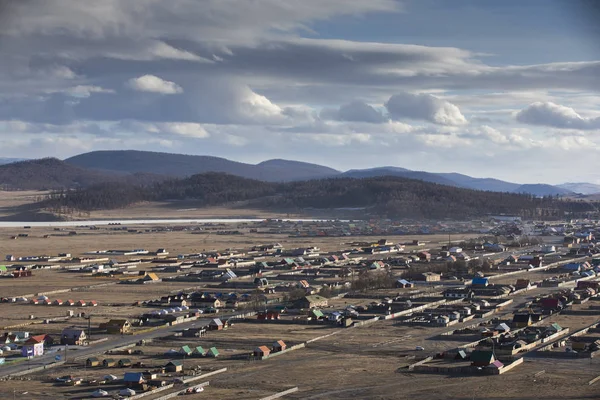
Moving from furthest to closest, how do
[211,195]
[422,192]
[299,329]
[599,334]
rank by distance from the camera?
[211,195] < [422,192] < [299,329] < [599,334]

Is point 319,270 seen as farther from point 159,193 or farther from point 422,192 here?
point 159,193

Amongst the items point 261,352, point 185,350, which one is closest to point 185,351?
point 185,350

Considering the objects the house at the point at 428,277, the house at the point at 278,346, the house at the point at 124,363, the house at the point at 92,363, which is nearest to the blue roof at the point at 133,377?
the house at the point at 124,363

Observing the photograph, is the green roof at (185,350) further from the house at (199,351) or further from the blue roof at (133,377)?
the blue roof at (133,377)

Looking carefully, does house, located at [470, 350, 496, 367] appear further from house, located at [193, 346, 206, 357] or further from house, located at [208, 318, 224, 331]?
house, located at [208, 318, 224, 331]

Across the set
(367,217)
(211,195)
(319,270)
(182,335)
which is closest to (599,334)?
(182,335)
